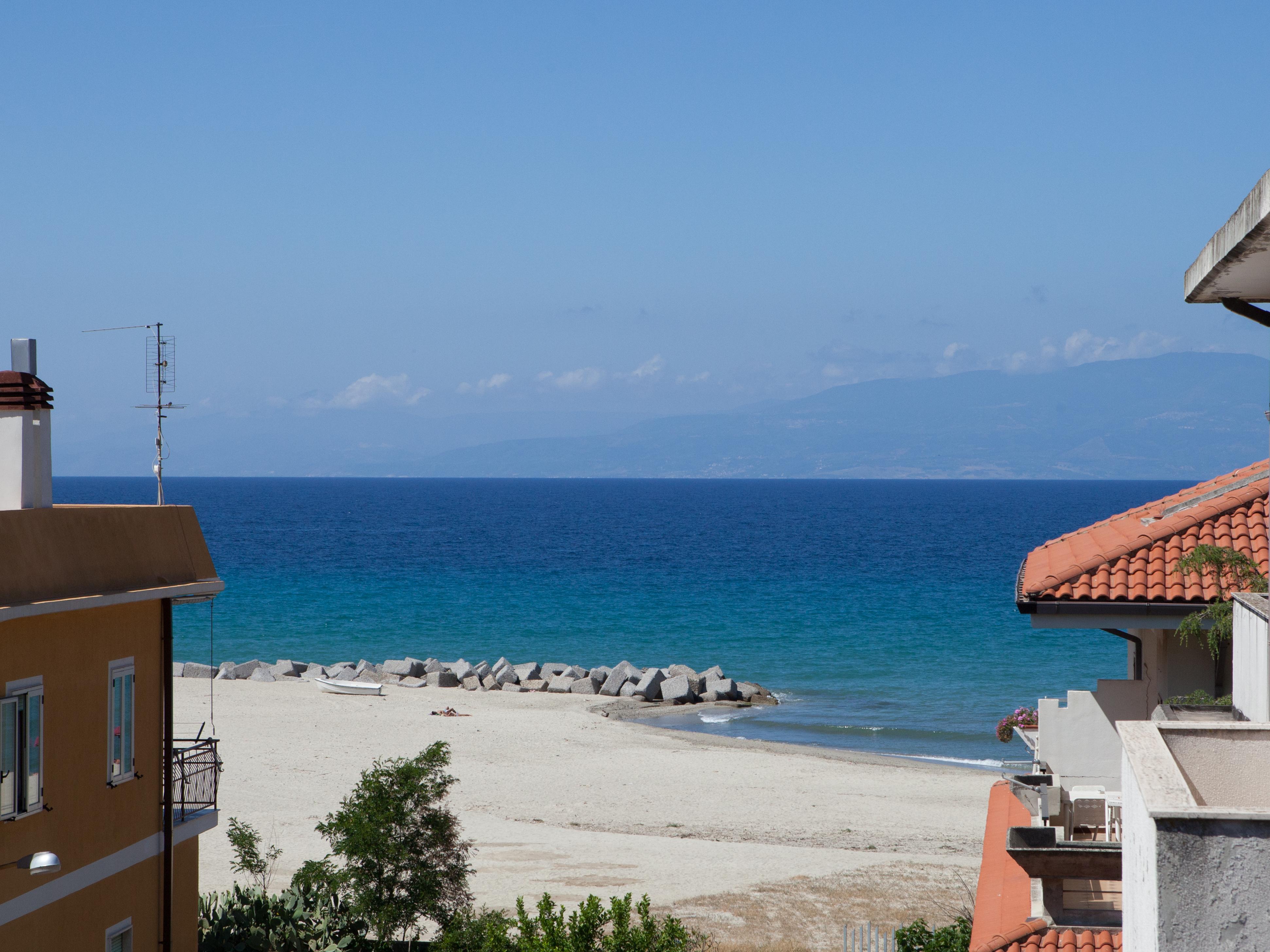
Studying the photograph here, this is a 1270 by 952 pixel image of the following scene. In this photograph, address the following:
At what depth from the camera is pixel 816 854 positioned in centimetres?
2456

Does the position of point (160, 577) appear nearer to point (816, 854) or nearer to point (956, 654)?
point (816, 854)

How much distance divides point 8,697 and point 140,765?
281 cm

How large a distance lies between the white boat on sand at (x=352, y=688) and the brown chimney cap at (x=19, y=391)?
124 ft

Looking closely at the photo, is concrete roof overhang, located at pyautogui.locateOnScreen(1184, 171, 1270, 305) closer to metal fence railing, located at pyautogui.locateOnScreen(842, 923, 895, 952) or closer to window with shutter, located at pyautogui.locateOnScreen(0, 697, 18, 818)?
window with shutter, located at pyautogui.locateOnScreen(0, 697, 18, 818)

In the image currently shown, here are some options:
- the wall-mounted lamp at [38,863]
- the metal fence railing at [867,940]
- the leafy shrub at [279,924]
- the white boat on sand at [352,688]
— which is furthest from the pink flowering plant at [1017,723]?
the white boat on sand at [352,688]

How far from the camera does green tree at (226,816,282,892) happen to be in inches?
699

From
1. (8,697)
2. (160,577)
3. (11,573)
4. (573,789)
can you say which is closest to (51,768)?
(8,697)

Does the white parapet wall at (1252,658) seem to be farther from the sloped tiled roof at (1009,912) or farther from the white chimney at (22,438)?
the white chimney at (22,438)

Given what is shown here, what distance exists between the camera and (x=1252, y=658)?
295 inches

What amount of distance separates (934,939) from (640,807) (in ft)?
51.4

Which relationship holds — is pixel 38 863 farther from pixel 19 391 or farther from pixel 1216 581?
pixel 1216 581

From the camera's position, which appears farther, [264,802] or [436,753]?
[264,802]

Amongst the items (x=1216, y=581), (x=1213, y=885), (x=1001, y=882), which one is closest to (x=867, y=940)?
(x=1001, y=882)

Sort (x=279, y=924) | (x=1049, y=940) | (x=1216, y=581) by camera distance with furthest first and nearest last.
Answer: (x=279, y=924), (x=1216, y=581), (x=1049, y=940)
